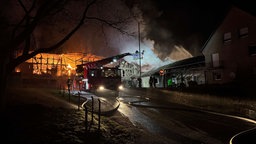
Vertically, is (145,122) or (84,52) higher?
(84,52)

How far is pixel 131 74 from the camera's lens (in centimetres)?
4756

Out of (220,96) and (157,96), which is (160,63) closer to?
(157,96)

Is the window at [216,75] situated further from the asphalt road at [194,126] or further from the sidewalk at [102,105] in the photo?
the sidewalk at [102,105]

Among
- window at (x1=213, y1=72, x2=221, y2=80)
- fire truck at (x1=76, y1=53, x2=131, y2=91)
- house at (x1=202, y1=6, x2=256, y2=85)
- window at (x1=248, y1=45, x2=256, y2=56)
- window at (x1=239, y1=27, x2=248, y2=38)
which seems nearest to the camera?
fire truck at (x1=76, y1=53, x2=131, y2=91)

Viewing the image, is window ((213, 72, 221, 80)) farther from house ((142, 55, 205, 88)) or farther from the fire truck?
the fire truck

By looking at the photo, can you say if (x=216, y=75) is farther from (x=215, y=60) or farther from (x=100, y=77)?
(x=100, y=77)

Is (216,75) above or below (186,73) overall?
below

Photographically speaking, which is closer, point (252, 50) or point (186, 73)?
point (252, 50)

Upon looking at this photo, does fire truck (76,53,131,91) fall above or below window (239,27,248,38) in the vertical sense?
below

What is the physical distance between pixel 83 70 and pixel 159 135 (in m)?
15.9

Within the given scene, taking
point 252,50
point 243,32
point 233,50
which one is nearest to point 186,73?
point 233,50

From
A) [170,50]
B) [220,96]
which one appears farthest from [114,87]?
[170,50]

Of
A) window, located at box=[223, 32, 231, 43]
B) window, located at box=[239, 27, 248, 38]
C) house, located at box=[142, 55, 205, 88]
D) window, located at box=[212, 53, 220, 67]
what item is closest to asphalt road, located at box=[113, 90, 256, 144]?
window, located at box=[239, 27, 248, 38]

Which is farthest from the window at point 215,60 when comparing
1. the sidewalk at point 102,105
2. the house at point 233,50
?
the sidewalk at point 102,105
